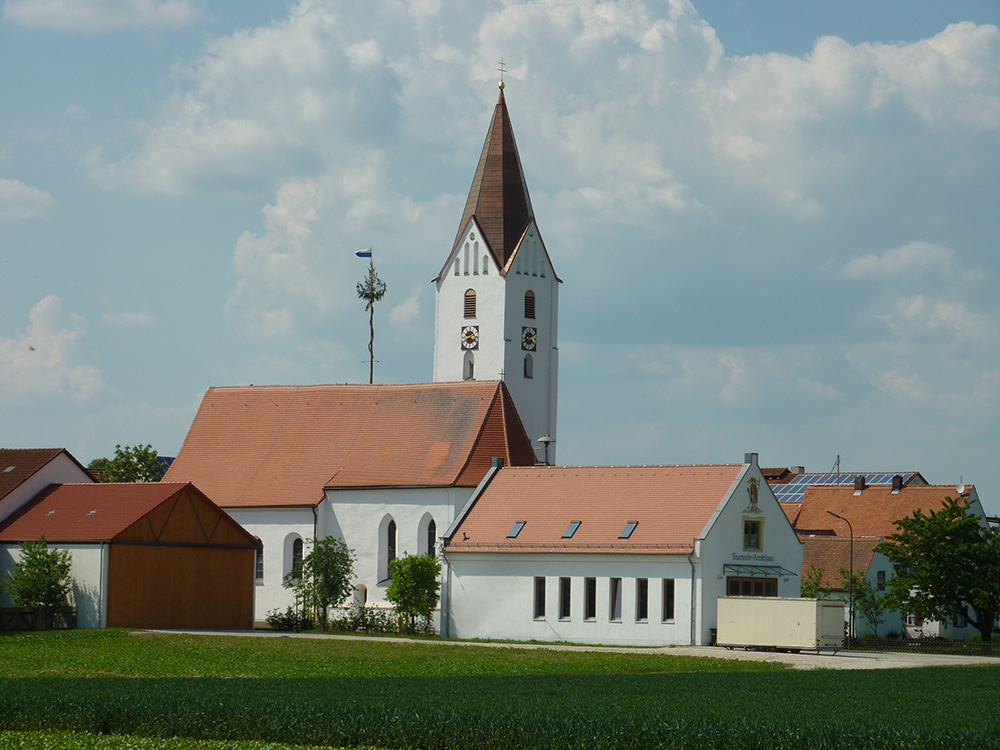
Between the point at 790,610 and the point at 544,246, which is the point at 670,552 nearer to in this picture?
the point at 790,610

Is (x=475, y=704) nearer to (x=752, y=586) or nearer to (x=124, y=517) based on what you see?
(x=752, y=586)

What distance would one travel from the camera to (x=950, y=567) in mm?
56156

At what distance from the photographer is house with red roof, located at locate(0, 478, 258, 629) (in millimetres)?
50969

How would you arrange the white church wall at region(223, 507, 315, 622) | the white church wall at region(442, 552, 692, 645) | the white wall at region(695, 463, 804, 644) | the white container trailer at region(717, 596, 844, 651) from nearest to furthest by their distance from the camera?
the white container trailer at region(717, 596, 844, 651)
the white wall at region(695, 463, 804, 644)
the white church wall at region(442, 552, 692, 645)
the white church wall at region(223, 507, 315, 622)

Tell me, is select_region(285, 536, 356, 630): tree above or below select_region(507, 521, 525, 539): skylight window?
below

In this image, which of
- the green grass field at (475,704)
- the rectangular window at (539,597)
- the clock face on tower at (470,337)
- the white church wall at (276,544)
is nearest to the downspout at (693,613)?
the rectangular window at (539,597)

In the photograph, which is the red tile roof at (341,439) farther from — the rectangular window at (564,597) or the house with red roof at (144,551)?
the rectangular window at (564,597)

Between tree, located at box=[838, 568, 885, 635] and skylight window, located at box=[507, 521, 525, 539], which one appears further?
tree, located at box=[838, 568, 885, 635]

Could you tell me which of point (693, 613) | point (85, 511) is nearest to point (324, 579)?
point (85, 511)

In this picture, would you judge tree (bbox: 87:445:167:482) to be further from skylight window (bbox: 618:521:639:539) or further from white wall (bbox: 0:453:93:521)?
skylight window (bbox: 618:521:639:539)

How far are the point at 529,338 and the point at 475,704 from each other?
56594 millimetres

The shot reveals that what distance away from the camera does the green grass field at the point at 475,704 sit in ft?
72.8

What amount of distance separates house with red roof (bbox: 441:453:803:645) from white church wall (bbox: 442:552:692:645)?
36mm

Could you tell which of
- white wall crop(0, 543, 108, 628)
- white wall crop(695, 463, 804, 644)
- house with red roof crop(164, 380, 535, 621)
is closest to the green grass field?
white wall crop(695, 463, 804, 644)
